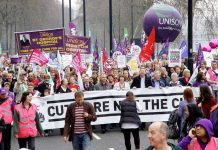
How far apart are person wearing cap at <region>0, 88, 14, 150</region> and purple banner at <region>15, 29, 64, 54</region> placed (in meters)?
11.2

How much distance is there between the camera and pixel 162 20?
87.0 ft

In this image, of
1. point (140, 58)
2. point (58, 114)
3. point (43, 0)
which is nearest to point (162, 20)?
point (140, 58)

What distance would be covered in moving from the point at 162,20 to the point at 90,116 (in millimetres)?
17216

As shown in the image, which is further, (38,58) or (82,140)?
(38,58)

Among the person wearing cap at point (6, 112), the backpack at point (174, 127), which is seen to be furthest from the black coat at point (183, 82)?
the backpack at point (174, 127)

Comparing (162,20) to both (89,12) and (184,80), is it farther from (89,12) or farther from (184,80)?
(89,12)

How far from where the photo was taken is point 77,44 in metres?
26.0

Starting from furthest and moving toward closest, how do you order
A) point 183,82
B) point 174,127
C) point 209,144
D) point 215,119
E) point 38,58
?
1. point 38,58
2. point 183,82
3. point 174,127
4. point 215,119
5. point 209,144

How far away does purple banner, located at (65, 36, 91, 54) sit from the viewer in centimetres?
2530

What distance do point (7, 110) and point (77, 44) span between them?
47.8 feet

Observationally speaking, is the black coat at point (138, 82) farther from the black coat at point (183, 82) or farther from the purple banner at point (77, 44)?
the purple banner at point (77, 44)

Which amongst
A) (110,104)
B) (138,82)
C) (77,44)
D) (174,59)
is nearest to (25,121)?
(110,104)

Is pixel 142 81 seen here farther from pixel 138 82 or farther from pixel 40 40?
pixel 40 40

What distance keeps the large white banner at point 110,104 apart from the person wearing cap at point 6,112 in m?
3.63
